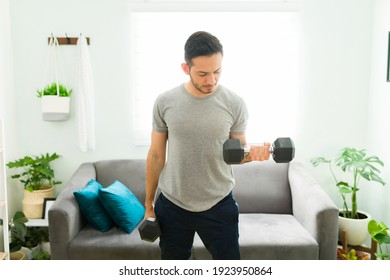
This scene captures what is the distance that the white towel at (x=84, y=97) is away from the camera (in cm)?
279

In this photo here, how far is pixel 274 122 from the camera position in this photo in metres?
3.00

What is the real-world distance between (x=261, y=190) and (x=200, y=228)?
1.38m

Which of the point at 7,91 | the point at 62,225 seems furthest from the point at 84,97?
the point at 62,225

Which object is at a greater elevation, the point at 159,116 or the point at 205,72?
the point at 205,72

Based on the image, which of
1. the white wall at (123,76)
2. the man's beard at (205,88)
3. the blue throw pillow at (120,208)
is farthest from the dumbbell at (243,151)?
the white wall at (123,76)

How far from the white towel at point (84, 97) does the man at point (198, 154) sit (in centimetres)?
141

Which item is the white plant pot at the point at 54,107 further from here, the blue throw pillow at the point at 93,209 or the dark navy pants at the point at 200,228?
the dark navy pants at the point at 200,228

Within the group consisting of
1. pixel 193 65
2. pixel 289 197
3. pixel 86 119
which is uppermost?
pixel 193 65

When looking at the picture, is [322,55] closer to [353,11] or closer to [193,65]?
[353,11]

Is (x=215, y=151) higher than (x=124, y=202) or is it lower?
higher

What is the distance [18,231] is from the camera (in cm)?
245

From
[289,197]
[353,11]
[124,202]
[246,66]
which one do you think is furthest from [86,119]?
[353,11]

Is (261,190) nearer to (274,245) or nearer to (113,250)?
(274,245)
